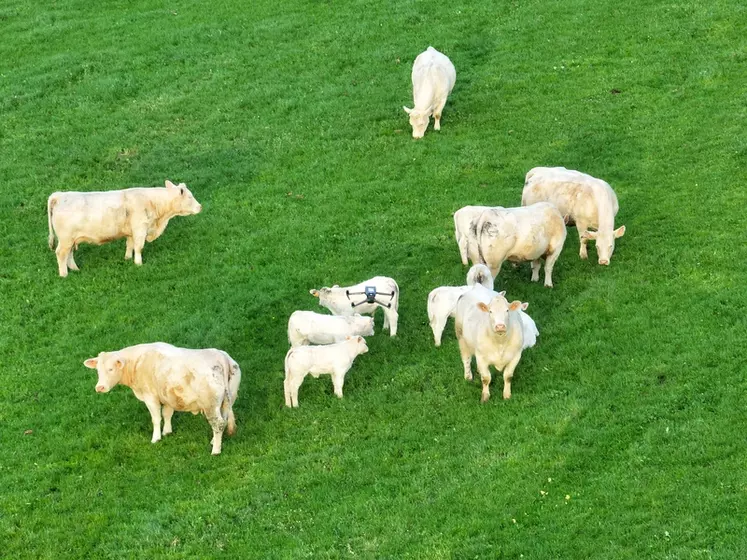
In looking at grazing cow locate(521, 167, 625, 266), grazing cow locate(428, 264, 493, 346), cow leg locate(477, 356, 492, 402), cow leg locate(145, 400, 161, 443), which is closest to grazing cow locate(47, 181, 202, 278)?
cow leg locate(145, 400, 161, 443)

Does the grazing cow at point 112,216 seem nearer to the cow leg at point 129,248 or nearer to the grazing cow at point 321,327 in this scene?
the cow leg at point 129,248

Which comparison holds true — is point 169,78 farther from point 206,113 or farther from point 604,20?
point 604,20

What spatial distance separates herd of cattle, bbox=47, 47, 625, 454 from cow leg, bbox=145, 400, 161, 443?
2 centimetres

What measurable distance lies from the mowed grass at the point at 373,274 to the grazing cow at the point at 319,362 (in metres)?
0.39

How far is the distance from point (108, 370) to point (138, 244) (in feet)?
20.5

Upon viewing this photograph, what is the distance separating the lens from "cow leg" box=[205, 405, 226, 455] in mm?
17094

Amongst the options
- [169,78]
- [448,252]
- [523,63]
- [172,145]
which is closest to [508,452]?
[448,252]

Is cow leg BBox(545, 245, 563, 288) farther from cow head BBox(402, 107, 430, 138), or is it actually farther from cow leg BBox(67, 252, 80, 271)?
cow leg BBox(67, 252, 80, 271)

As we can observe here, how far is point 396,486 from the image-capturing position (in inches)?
624

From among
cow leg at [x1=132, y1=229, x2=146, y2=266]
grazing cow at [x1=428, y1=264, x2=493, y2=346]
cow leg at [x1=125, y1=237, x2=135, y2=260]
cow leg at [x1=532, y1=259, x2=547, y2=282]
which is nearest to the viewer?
grazing cow at [x1=428, y1=264, x2=493, y2=346]

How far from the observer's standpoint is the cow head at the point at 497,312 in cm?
1709

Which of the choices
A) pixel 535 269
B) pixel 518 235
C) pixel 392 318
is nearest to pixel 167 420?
pixel 392 318

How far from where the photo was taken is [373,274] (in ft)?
73.1

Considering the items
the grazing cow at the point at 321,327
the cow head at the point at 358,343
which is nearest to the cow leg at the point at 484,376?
the cow head at the point at 358,343
